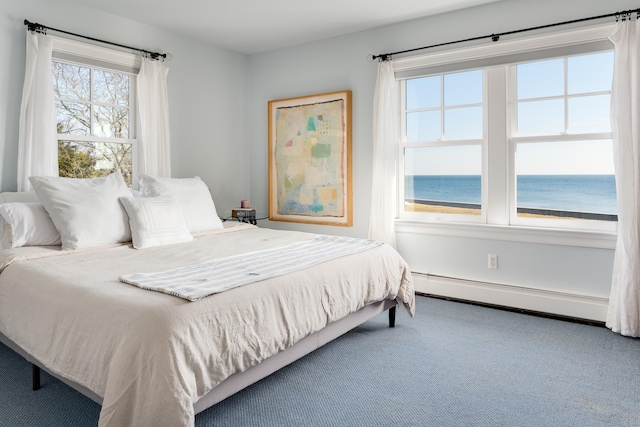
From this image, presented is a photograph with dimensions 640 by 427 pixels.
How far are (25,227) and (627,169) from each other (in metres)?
3.95

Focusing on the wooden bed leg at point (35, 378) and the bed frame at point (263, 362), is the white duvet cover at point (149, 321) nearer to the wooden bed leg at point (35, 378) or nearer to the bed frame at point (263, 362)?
the bed frame at point (263, 362)

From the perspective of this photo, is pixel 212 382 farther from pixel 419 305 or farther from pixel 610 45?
pixel 610 45

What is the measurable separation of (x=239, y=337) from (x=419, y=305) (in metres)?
2.22

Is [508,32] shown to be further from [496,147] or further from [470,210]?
[470,210]

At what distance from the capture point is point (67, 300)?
1.88 metres

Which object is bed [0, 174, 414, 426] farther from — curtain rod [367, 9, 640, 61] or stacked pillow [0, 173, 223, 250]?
curtain rod [367, 9, 640, 61]

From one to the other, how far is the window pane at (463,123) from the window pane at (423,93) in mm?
171

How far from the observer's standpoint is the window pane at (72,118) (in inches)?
137

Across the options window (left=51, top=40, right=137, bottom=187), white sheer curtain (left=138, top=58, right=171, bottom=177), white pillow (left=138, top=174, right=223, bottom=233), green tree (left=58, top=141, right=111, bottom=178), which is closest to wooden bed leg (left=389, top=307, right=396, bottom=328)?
white pillow (left=138, top=174, right=223, bottom=233)

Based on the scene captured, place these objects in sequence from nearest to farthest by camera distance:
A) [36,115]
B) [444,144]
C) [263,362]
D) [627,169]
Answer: [263,362] < [627,169] < [36,115] < [444,144]

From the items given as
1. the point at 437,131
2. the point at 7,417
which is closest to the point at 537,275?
A: the point at 437,131

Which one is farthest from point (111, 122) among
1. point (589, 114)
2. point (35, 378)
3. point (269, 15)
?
point (589, 114)

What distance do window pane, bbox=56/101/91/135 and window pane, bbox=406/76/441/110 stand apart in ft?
9.27

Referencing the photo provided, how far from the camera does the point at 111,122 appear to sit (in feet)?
12.5
